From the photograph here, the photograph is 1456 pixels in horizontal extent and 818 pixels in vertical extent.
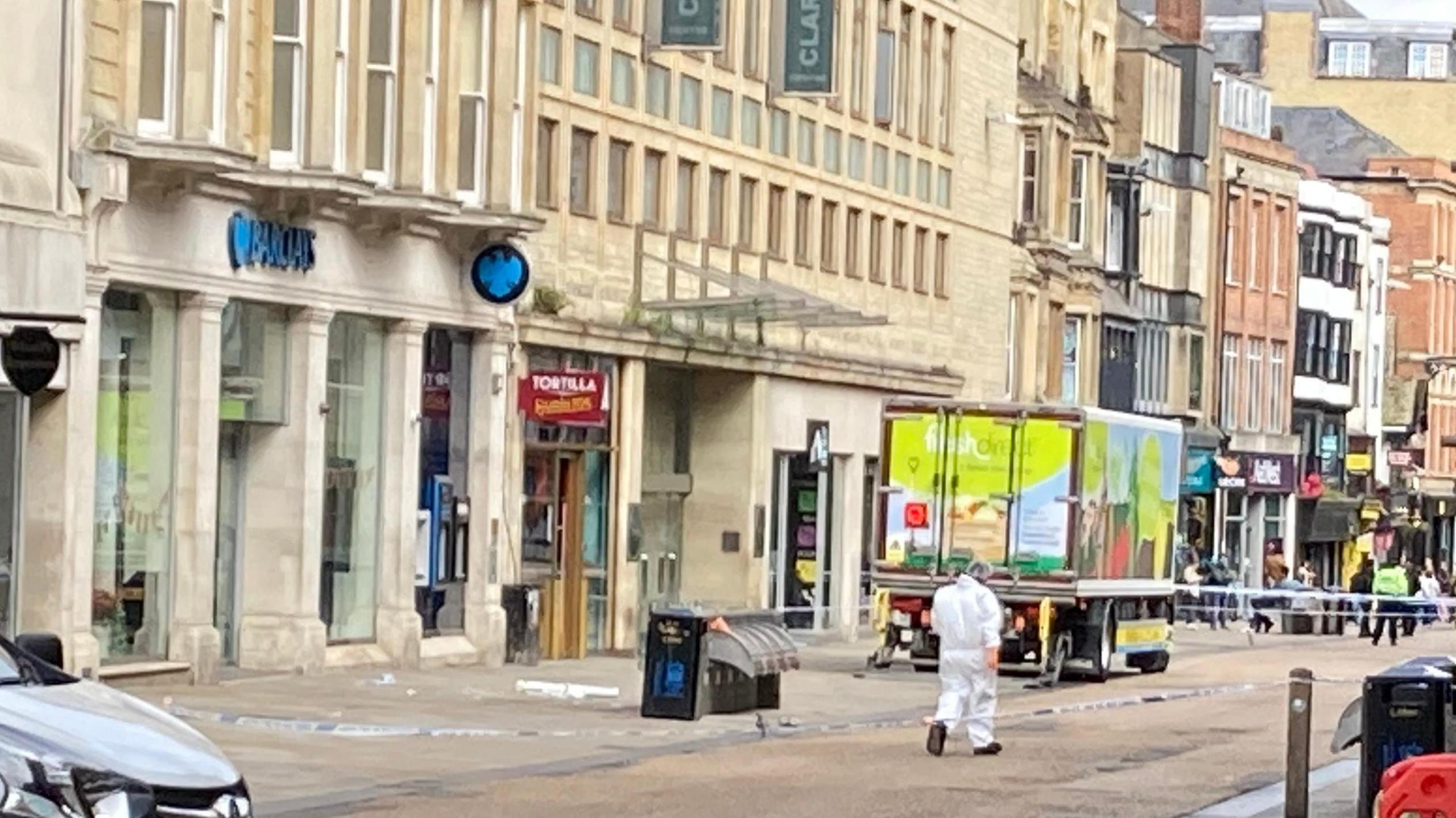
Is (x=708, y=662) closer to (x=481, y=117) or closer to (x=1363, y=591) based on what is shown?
(x=481, y=117)

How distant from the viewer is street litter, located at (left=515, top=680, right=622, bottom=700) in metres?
33.6

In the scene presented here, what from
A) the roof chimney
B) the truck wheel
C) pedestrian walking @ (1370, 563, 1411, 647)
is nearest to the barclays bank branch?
the truck wheel

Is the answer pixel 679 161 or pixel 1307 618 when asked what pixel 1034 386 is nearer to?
pixel 1307 618

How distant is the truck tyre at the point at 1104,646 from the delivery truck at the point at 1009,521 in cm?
3

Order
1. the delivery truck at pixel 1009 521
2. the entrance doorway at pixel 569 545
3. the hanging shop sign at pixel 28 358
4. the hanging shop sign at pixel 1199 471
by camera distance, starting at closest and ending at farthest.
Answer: the hanging shop sign at pixel 28 358
the delivery truck at pixel 1009 521
the entrance doorway at pixel 569 545
the hanging shop sign at pixel 1199 471

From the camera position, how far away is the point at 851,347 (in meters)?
53.4

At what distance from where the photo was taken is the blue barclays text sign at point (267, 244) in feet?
106

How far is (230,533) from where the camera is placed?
3394cm

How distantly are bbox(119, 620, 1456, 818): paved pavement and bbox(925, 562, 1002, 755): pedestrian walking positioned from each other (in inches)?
11.8

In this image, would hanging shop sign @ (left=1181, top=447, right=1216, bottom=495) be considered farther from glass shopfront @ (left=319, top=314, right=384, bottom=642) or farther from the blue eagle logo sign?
glass shopfront @ (left=319, top=314, right=384, bottom=642)

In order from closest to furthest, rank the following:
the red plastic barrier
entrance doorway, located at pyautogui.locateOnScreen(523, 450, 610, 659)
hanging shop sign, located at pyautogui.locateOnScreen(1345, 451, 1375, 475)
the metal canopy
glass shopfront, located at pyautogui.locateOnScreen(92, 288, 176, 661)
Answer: the red plastic barrier
glass shopfront, located at pyautogui.locateOnScreen(92, 288, 176, 661)
entrance doorway, located at pyautogui.locateOnScreen(523, 450, 610, 659)
the metal canopy
hanging shop sign, located at pyautogui.locateOnScreen(1345, 451, 1375, 475)

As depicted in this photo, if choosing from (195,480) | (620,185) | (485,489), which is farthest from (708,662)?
(620,185)

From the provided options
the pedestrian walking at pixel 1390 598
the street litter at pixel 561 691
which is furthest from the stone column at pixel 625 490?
the pedestrian walking at pixel 1390 598

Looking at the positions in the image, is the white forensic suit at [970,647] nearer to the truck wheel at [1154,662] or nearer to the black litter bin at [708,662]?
the black litter bin at [708,662]
